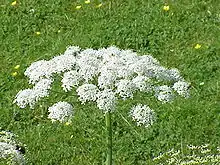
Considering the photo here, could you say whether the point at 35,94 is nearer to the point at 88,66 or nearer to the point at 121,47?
the point at 88,66

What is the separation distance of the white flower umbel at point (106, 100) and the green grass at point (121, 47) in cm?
183

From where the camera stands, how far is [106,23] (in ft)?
28.3

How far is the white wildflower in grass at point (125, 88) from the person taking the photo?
3.75 metres

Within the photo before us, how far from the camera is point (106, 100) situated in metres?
3.67

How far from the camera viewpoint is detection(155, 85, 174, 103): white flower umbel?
389 cm

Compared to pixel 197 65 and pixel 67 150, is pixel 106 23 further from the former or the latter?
pixel 67 150

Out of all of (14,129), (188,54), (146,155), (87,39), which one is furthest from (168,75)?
(87,39)

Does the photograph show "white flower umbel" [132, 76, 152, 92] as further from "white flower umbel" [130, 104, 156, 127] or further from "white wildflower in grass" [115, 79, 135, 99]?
"white flower umbel" [130, 104, 156, 127]

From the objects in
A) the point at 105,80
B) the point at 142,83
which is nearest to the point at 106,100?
the point at 105,80

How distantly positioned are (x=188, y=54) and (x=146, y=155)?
198 cm

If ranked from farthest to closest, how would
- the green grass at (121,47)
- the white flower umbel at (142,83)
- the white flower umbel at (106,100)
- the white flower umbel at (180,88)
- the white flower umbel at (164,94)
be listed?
the green grass at (121,47) → the white flower umbel at (180,88) → the white flower umbel at (164,94) → the white flower umbel at (142,83) → the white flower umbel at (106,100)

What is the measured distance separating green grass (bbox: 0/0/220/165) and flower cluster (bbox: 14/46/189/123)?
1487mm

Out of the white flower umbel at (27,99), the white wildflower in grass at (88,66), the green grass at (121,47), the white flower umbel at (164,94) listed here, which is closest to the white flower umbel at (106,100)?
the white wildflower in grass at (88,66)

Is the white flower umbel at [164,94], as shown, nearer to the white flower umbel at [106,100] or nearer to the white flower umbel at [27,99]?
the white flower umbel at [106,100]
